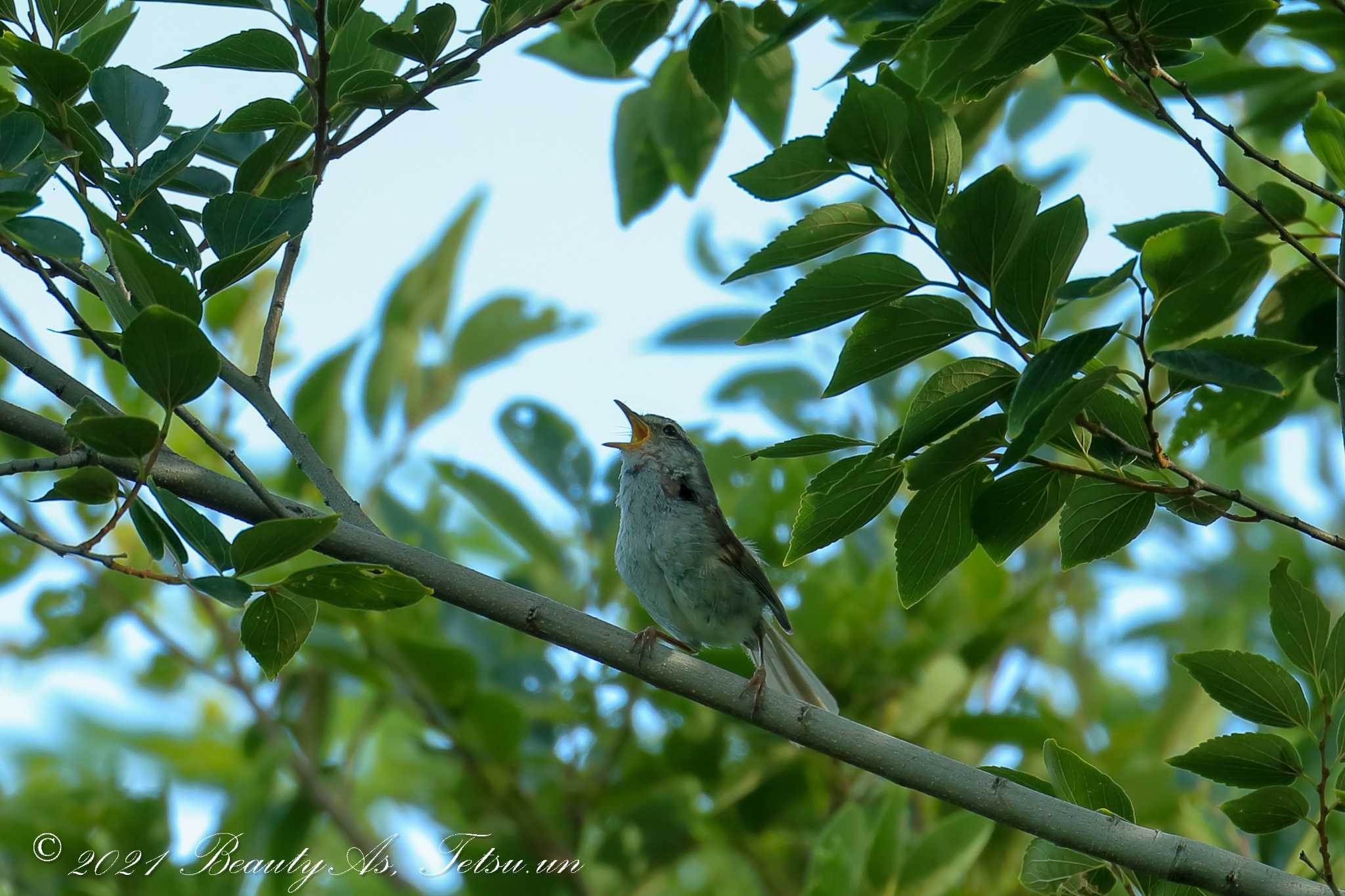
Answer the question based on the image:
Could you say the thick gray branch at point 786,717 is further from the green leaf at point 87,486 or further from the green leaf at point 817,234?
the green leaf at point 817,234

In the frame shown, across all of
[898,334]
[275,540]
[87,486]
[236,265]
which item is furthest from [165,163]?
[898,334]

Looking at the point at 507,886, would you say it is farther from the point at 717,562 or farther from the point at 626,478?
the point at 626,478

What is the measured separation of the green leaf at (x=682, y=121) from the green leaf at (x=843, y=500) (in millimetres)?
1353

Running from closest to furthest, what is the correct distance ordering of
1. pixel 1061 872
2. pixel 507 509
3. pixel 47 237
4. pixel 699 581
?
pixel 47 237 < pixel 1061 872 < pixel 699 581 < pixel 507 509

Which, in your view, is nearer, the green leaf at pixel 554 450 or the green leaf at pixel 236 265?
the green leaf at pixel 236 265

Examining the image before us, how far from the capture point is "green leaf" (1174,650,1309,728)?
228 centimetres

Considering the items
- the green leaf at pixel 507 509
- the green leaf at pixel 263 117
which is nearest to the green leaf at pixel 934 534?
the green leaf at pixel 263 117

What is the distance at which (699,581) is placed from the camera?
4609 mm

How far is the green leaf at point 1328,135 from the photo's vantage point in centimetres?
237

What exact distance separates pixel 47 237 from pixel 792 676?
114 inches

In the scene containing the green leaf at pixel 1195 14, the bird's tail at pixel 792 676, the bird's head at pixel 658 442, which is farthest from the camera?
the bird's head at pixel 658 442

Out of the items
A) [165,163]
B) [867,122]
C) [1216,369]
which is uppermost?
[867,122]

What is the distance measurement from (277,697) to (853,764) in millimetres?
3397

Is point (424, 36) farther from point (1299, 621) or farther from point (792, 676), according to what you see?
point (792, 676)
